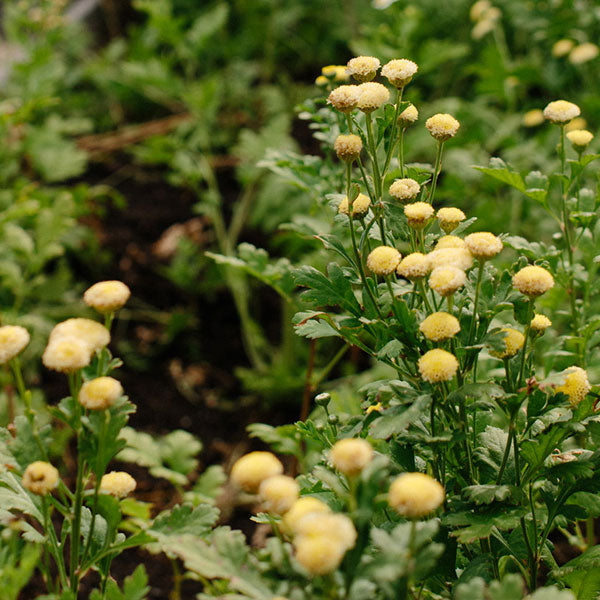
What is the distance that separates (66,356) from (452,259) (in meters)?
0.42

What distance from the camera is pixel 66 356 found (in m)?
0.68

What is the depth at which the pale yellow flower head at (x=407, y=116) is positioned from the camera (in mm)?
896

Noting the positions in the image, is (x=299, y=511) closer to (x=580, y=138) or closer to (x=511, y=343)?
(x=511, y=343)

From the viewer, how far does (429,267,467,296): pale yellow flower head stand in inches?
28.3

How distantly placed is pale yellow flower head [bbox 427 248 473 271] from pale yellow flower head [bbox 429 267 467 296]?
18 millimetres

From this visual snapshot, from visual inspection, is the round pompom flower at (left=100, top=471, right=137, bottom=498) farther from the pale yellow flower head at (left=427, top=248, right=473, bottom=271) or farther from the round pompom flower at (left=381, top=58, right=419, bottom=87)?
the round pompom flower at (left=381, top=58, right=419, bottom=87)

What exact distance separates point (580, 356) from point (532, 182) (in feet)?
0.96

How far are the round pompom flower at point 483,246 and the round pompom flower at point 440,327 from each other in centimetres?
8

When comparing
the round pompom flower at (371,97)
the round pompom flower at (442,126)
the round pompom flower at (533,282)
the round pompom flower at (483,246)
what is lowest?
the round pompom flower at (533,282)

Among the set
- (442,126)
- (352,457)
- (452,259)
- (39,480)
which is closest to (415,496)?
(352,457)

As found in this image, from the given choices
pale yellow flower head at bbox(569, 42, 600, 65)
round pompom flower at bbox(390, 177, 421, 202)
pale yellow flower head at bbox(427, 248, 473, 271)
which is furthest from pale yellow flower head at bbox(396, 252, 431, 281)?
pale yellow flower head at bbox(569, 42, 600, 65)

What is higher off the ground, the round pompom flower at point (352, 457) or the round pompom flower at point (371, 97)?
the round pompom flower at point (371, 97)

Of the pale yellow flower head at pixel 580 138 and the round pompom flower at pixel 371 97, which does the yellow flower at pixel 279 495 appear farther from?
the pale yellow flower head at pixel 580 138

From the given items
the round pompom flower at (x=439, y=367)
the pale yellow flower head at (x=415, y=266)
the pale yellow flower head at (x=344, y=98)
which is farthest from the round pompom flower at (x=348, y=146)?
the round pompom flower at (x=439, y=367)
